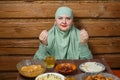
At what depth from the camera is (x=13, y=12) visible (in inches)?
130

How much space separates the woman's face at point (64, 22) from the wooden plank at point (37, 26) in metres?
0.35

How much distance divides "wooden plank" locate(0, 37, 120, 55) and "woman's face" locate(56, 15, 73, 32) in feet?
1.95

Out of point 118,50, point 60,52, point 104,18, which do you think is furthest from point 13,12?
point 118,50

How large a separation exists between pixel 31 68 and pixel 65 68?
342 mm

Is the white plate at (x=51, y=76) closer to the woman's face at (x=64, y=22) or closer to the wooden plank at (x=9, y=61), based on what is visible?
the woman's face at (x=64, y=22)

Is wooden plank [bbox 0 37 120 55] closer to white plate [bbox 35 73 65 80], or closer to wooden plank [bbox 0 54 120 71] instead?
wooden plank [bbox 0 54 120 71]

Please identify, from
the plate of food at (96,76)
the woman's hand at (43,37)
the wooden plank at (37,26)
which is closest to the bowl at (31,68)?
the plate of food at (96,76)

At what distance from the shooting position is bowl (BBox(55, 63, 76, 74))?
2337 millimetres

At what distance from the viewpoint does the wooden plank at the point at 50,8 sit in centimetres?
328

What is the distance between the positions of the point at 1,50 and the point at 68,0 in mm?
1225

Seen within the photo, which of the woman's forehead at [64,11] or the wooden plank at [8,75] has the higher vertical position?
the woman's forehead at [64,11]

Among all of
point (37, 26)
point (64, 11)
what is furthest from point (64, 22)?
point (37, 26)

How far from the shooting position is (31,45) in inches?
138

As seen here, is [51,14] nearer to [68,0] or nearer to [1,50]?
[68,0]
